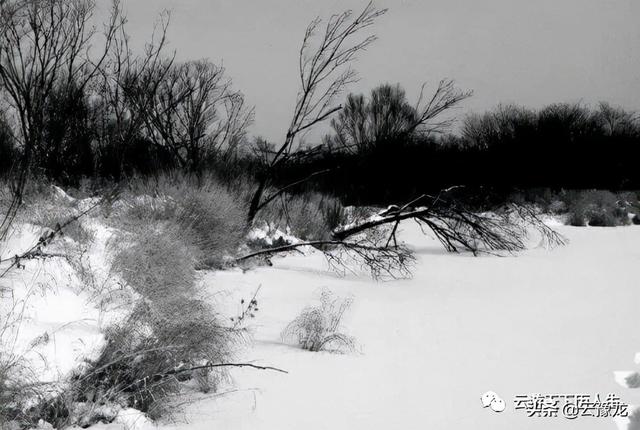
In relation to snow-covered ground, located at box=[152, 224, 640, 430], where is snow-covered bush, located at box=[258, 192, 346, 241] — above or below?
above

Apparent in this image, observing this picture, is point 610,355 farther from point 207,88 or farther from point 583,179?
point 583,179

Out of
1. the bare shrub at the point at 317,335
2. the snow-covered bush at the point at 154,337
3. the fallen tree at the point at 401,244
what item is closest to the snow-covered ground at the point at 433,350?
the bare shrub at the point at 317,335

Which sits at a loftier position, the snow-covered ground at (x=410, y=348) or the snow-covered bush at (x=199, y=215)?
the snow-covered bush at (x=199, y=215)

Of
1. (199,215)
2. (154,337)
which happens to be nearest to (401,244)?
(199,215)

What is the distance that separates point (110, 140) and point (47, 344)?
66.8ft

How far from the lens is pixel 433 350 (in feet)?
19.9

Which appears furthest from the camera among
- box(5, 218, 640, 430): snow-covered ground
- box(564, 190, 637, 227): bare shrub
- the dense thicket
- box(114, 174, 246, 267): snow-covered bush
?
the dense thicket

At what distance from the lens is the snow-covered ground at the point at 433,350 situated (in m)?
4.31

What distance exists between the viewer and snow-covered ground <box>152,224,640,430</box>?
14.1 feet

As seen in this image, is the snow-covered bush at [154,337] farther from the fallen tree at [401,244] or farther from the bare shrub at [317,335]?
the fallen tree at [401,244]

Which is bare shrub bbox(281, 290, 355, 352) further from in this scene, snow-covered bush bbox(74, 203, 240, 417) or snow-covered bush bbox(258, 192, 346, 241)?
snow-covered bush bbox(258, 192, 346, 241)

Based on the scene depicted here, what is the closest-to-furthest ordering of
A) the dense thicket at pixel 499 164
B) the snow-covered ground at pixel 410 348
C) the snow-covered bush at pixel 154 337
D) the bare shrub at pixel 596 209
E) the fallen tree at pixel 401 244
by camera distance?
1. the snow-covered bush at pixel 154 337
2. the snow-covered ground at pixel 410 348
3. the fallen tree at pixel 401 244
4. the bare shrub at pixel 596 209
5. the dense thicket at pixel 499 164
